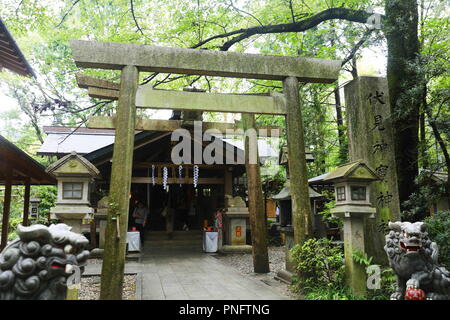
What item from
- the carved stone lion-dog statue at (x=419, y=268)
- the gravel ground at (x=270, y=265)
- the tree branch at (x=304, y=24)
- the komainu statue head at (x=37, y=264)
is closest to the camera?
the komainu statue head at (x=37, y=264)

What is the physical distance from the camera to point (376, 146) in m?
6.29

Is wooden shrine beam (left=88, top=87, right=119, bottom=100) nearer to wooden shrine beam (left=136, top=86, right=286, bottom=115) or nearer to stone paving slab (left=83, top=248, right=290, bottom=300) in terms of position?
wooden shrine beam (left=136, top=86, right=286, bottom=115)

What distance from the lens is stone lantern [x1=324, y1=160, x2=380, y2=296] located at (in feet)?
18.5

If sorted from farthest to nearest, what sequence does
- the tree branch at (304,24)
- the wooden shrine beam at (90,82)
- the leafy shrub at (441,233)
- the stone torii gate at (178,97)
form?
1. the tree branch at (304,24)
2. the wooden shrine beam at (90,82)
3. the leafy shrub at (441,233)
4. the stone torii gate at (178,97)

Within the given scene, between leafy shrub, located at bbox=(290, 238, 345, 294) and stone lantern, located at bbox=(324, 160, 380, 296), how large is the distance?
238mm

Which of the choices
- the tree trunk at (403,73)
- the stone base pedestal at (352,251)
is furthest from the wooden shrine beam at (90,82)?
the tree trunk at (403,73)

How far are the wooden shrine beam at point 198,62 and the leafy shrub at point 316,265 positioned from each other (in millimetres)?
3337

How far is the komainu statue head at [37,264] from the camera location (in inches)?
125

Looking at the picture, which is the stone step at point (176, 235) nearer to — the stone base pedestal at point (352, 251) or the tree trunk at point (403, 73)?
the tree trunk at point (403, 73)

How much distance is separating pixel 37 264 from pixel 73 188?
3.15 metres

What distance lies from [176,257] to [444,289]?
29.8ft
